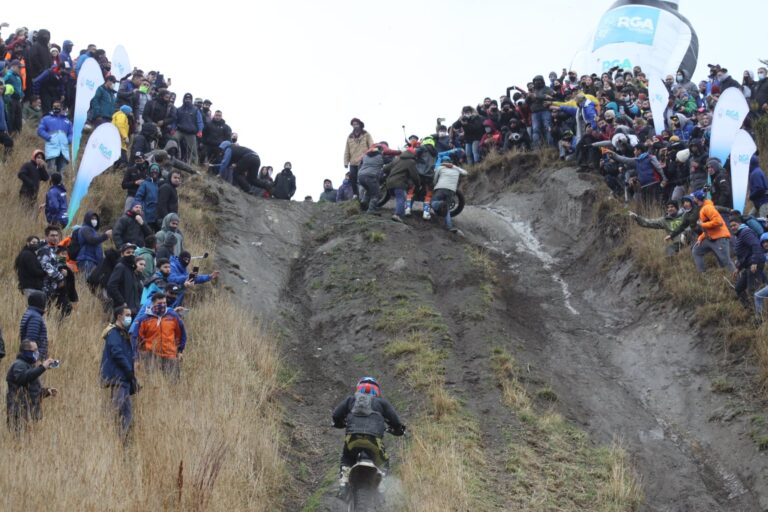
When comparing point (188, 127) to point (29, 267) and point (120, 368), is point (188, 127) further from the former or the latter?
point (120, 368)

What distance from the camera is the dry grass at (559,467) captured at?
1173cm

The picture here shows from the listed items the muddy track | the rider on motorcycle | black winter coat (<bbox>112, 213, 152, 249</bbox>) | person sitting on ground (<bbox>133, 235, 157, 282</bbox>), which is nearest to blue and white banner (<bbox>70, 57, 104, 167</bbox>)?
the muddy track

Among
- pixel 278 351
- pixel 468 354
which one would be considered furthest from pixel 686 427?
pixel 278 351

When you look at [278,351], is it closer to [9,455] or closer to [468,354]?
[468,354]

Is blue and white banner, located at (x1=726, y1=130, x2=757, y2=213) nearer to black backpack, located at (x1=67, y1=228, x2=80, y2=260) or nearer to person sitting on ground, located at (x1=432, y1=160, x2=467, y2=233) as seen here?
person sitting on ground, located at (x1=432, y1=160, x2=467, y2=233)

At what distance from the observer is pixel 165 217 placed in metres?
16.4

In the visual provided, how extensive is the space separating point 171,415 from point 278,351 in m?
4.34

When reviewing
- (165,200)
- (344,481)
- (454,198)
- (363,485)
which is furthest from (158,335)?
(454,198)

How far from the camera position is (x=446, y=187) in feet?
68.8

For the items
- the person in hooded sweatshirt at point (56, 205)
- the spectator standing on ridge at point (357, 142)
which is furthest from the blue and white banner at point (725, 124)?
the person in hooded sweatshirt at point (56, 205)

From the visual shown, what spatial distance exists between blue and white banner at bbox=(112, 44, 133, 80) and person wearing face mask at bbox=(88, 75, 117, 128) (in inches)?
120

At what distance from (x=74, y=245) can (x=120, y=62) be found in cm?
1060

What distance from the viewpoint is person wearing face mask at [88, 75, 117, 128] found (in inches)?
829

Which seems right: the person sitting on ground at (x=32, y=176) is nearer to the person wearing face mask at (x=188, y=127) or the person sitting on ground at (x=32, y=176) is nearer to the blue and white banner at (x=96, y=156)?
the blue and white banner at (x=96, y=156)
